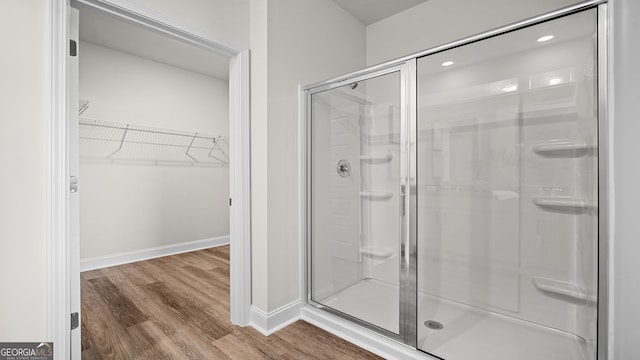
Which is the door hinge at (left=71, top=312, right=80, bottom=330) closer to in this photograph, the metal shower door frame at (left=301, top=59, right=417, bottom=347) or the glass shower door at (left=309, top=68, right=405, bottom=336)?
the glass shower door at (left=309, top=68, right=405, bottom=336)

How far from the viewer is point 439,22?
250 centimetres

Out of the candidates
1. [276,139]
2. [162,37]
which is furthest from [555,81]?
[162,37]

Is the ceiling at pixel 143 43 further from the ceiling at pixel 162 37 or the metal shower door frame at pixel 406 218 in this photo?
the metal shower door frame at pixel 406 218

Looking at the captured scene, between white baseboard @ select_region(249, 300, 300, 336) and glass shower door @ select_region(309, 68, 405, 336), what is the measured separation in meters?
0.19

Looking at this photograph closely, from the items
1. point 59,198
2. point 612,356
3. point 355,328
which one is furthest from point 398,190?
point 59,198

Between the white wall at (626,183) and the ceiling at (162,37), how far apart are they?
1.93m

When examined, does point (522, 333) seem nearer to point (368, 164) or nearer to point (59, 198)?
point (368, 164)

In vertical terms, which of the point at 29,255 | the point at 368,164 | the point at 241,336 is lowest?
the point at 241,336

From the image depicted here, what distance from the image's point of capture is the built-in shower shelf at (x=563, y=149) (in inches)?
48.9

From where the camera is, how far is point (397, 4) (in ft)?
8.57

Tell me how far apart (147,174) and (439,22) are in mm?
3806

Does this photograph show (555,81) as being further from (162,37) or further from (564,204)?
(162,37)

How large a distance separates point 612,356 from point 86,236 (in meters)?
4.33

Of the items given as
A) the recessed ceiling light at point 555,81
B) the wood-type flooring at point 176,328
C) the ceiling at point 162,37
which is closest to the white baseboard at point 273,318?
the wood-type flooring at point 176,328
